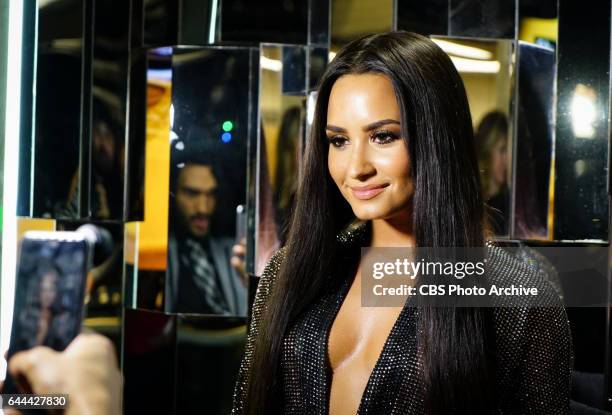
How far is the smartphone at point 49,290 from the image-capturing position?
1.61m

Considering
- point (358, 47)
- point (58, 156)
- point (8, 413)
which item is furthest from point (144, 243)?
point (358, 47)

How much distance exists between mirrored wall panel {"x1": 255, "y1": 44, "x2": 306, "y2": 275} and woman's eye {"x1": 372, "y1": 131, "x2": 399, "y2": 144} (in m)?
0.45

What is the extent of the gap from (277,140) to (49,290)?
60 centimetres

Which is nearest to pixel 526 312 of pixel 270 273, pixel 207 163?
pixel 270 273

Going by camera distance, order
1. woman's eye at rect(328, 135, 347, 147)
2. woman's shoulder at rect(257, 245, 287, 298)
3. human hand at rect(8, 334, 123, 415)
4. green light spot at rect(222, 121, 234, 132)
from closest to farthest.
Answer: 1. woman's eye at rect(328, 135, 347, 147)
2. woman's shoulder at rect(257, 245, 287, 298)
3. human hand at rect(8, 334, 123, 415)
4. green light spot at rect(222, 121, 234, 132)

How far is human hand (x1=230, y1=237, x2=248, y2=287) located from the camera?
1.72 m

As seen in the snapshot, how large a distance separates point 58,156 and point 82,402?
1.78ft

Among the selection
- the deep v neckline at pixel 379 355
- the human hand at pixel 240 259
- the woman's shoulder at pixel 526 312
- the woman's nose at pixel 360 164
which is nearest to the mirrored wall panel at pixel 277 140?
the human hand at pixel 240 259

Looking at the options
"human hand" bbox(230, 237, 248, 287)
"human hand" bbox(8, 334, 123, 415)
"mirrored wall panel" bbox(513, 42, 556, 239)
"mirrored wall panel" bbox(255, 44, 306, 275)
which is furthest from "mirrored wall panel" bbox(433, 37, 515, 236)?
"human hand" bbox(8, 334, 123, 415)

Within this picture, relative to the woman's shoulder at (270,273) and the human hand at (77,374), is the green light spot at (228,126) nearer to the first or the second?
the woman's shoulder at (270,273)

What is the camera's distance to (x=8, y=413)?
5.20 ft

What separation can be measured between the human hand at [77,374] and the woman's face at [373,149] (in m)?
0.76

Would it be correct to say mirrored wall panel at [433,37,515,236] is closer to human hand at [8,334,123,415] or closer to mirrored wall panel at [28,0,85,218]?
mirrored wall panel at [28,0,85,218]

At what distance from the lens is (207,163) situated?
1.71m
